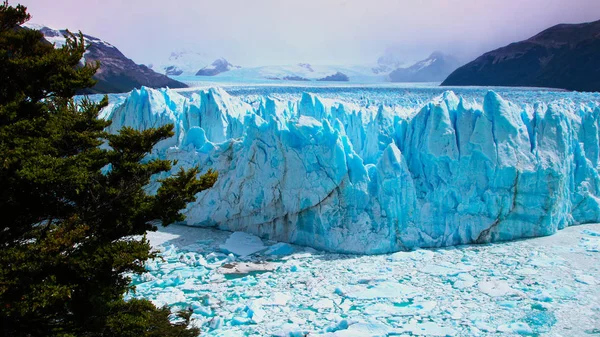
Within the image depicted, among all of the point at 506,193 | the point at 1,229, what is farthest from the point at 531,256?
the point at 1,229

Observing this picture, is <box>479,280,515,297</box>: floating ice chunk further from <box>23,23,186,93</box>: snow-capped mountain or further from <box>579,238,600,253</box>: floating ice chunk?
<box>23,23,186,93</box>: snow-capped mountain

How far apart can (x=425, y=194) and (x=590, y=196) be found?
3.30 meters

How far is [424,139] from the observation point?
8445 millimetres

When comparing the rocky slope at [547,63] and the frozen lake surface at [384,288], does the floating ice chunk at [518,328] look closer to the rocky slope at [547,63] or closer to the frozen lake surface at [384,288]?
the frozen lake surface at [384,288]

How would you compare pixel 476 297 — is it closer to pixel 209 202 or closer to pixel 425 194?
pixel 425 194

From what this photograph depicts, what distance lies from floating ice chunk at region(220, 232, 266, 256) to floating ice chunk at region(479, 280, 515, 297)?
11.4 ft

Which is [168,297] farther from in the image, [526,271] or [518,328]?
[526,271]

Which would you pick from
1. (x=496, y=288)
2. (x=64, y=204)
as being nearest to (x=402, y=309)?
(x=496, y=288)

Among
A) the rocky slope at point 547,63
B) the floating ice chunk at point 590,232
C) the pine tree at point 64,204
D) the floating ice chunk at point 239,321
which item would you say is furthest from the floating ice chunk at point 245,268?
the rocky slope at point 547,63

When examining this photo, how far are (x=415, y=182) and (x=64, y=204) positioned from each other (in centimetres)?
610

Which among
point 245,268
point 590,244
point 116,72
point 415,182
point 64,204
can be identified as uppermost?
point 116,72

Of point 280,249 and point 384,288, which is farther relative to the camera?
point 280,249

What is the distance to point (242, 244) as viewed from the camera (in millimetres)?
7871

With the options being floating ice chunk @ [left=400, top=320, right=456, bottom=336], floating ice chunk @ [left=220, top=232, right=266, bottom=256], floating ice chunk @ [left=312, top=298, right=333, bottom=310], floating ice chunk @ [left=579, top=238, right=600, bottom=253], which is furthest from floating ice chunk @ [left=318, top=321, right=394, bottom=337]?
floating ice chunk @ [left=579, top=238, right=600, bottom=253]
